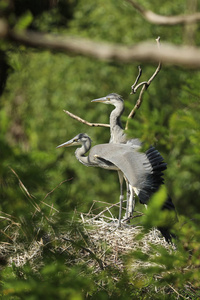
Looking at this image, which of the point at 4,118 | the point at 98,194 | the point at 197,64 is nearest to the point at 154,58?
the point at 197,64

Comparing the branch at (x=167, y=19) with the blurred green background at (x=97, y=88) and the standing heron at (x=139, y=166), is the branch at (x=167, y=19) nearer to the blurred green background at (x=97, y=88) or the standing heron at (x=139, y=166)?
the standing heron at (x=139, y=166)

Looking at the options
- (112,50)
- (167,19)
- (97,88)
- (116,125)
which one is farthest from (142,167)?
(97,88)

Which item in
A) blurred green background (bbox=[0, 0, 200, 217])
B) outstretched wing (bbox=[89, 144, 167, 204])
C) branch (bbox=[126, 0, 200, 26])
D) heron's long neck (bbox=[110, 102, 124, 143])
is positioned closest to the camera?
branch (bbox=[126, 0, 200, 26])

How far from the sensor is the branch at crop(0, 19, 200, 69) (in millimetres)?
1013

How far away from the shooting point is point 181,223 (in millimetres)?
2316

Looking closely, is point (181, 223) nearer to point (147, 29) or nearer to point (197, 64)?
point (197, 64)

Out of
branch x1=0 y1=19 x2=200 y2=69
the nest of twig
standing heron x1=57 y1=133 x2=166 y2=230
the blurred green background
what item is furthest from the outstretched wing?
the blurred green background

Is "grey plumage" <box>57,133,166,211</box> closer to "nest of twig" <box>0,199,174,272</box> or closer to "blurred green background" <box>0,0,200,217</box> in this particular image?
"nest of twig" <box>0,199,174,272</box>

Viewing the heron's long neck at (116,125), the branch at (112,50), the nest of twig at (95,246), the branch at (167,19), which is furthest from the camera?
the heron's long neck at (116,125)

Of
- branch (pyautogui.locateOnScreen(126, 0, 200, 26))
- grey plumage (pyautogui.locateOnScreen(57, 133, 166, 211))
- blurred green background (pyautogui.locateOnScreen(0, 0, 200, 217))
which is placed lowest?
blurred green background (pyautogui.locateOnScreen(0, 0, 200, 217))

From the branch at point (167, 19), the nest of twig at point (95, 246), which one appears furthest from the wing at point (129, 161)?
the branch at point (167, 19)

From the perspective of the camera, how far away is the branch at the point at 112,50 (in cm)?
101

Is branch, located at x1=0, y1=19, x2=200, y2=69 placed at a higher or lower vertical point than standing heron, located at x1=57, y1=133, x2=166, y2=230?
higher

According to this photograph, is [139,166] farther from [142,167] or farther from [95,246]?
[95,246]
